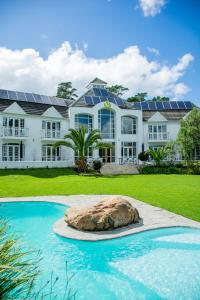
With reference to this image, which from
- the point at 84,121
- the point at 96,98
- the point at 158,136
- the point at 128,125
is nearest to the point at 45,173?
the point at 84,121

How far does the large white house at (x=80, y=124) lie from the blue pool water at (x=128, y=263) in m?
24.0

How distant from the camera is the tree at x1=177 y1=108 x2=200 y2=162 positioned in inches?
1340

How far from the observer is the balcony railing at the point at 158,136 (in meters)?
40.8

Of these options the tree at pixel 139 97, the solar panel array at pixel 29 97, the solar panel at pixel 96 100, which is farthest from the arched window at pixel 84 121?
the tree at pixel 139 97

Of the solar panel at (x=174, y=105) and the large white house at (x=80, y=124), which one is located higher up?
the solar panel at (x=174, y=105)

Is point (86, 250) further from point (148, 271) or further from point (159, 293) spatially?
point (159, 293)

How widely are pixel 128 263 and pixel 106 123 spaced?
108 ft

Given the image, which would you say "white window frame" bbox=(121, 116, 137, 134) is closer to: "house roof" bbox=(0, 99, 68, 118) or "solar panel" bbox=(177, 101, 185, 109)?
"house roof" bbox=(0, 99, 68, 118)

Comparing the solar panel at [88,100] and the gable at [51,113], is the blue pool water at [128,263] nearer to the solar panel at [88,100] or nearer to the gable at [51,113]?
the gable at [51,113]

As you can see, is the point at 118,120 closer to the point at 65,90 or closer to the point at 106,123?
the point at 106,123

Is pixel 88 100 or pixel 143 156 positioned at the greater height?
pixel 88 100

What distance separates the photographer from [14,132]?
3347cm

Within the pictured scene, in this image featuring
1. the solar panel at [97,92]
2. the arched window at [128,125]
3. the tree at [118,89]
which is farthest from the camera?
the tree at [118,89]

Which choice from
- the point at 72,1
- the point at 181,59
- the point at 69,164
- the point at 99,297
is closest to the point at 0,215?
the point at 99,297
